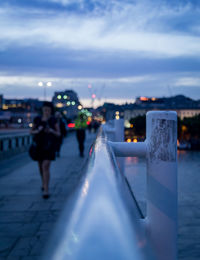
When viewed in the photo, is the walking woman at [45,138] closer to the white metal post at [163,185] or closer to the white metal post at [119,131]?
the white metal post at [119,131]

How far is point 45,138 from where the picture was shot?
20.1 feet

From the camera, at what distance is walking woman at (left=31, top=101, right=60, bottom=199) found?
596 cm

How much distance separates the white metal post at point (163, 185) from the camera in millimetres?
1557

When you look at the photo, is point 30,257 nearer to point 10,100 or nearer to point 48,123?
point 48,123

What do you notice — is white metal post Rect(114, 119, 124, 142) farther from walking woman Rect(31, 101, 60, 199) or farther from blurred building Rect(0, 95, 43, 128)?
blurred building Rect(0, 95, 43, 128)

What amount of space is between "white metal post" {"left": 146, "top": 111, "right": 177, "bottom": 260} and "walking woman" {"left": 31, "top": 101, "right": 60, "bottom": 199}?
14.2 ft

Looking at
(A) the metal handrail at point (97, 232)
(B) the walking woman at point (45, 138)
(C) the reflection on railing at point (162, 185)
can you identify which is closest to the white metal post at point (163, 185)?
(C) the reflection on railing at point (162, 185)

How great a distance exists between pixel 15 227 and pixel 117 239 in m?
3.89

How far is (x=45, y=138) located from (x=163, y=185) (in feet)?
15.5

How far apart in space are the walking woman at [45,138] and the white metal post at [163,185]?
4.33m

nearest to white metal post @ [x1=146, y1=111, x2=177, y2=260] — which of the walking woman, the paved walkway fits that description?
the paved walkway

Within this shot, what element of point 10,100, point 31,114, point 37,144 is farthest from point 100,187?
point 10,100

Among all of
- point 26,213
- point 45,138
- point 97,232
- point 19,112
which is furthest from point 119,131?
point 19,112

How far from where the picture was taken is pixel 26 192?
242 inches
